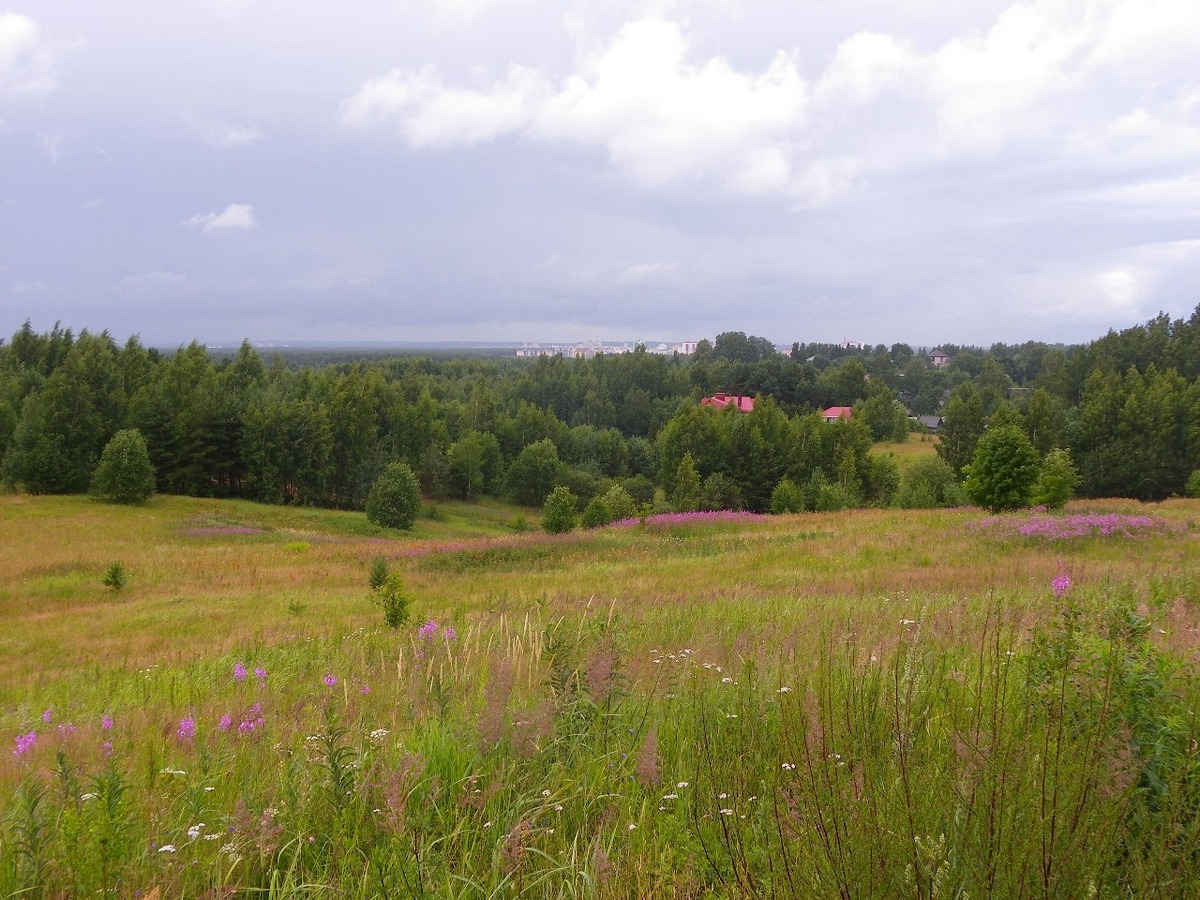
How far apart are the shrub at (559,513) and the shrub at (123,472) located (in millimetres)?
26786

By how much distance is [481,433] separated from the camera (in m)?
83.0

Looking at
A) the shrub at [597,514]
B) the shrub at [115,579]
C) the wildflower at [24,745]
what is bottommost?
the shrub at [597,514]

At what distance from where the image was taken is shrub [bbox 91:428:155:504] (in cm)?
4341

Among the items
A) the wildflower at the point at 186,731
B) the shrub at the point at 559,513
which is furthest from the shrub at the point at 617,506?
the wildflower at the point at 186,731

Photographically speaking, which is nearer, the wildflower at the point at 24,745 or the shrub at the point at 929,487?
the wildflower at the point at 24,745

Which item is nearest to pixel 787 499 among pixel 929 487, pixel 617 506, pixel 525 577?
pixel 929 487

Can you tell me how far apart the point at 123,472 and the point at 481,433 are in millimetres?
42577

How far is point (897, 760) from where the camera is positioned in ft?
9.21

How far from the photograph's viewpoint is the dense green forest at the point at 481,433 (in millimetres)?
53281

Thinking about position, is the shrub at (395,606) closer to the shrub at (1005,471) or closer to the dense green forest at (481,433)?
the shrub at (1005,471)

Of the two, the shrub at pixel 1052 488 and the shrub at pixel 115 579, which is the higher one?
the shrub at pixel 1052 488

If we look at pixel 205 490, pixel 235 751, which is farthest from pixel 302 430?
pixel 235 751

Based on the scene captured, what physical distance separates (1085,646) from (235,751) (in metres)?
4.14

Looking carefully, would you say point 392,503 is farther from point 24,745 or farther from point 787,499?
point 24,745
